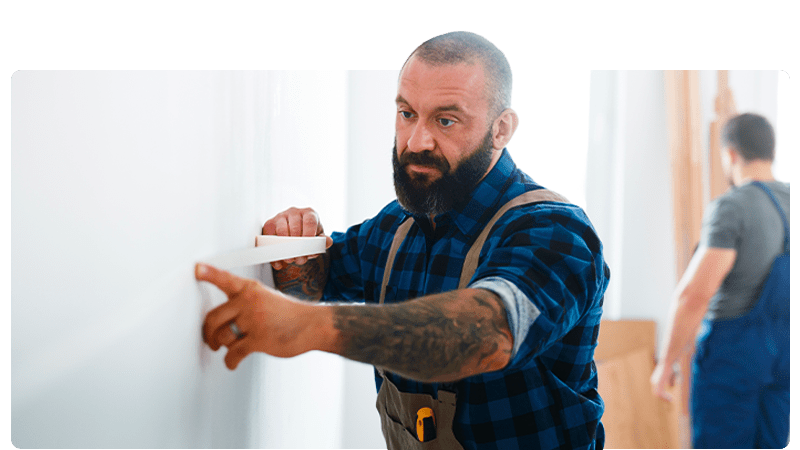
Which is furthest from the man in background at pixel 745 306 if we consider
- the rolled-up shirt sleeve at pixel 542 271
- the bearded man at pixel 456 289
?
the rolled-up shirt sleeve at pixel 542 271

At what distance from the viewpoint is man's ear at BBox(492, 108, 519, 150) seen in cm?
90

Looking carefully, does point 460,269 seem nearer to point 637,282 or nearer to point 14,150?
point 14,150

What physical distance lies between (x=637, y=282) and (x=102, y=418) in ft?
6.37

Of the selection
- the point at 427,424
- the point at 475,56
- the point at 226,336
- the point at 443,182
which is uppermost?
the point at 475,56

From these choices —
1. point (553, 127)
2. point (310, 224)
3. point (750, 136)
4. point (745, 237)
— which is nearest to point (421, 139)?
point (310, 224)

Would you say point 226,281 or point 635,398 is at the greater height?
point 226,281

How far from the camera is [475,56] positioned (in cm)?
85

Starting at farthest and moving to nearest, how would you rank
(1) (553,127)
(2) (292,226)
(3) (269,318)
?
(1) (553,127) → (2) (292,226) → (3) (269,318)

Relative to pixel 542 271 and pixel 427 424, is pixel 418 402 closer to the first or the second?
pixel 427 424

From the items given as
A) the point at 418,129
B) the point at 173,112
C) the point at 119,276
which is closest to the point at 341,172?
the point at 418,129

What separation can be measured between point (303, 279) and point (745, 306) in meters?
1.57

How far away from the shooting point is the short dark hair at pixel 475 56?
2.77ft

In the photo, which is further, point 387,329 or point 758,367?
point 758,367

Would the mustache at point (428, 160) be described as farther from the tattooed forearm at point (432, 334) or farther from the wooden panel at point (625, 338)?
the wooden panel at point (625, 338)
